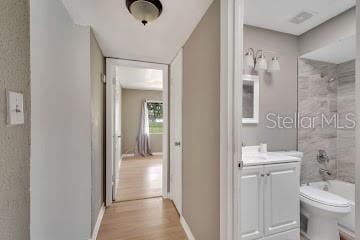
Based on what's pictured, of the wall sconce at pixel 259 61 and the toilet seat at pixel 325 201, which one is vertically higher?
the wall sconce at pixel 259 61

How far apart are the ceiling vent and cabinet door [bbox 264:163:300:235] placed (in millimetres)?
1629

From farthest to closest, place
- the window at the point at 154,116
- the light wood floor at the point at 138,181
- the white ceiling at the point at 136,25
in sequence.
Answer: the window at the point at 154,116 < the light wood floor at the point at 138,181 < the white ceiling at the point at 136,25

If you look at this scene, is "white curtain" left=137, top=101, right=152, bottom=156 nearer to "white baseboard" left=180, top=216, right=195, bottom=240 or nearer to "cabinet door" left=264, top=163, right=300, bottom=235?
"white baseboard" left=180, top=216, right=195, bottom=240

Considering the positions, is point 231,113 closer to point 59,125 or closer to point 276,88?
point 59,125

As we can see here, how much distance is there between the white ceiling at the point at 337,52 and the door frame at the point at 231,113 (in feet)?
5.46

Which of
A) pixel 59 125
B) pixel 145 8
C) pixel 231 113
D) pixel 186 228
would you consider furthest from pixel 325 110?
pixel 59 125

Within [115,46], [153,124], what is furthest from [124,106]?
[115,46]

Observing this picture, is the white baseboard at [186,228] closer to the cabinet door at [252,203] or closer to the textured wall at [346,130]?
the cabinet door at [252,203]

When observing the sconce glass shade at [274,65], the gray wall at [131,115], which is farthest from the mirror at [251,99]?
the gray wall at [131,115]

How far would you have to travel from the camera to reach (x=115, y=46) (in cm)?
211

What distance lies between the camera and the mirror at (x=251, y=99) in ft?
6.86

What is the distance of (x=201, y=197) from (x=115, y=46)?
77.9 inches

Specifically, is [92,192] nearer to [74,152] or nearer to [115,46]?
[74,152]

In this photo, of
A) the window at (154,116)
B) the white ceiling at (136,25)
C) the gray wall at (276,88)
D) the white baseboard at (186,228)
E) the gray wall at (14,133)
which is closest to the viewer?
the gray wall at (14,133)
